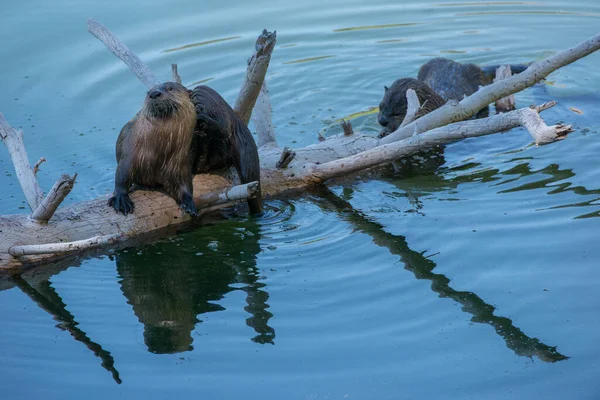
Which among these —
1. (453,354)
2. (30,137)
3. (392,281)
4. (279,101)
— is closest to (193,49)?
(279,101)

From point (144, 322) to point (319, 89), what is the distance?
17.3ft

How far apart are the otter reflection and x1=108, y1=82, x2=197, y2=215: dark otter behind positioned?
376mm

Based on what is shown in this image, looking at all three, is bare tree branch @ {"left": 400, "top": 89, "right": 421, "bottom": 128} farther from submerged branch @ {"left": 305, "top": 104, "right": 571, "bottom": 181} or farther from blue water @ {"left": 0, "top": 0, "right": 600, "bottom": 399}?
submerged branch @ {"left": 305, "top": 104, "right": 571, "bottom": 181}

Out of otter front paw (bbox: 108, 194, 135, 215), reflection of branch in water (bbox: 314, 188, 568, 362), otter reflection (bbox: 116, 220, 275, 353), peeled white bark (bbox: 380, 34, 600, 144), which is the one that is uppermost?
peeled white bark (bbox: 380, 34, 600, 144)

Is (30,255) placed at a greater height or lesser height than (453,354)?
greater

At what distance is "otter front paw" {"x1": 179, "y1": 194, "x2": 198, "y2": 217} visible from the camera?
6.28 m

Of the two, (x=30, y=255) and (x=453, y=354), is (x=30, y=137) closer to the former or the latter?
(x=30, y=255)

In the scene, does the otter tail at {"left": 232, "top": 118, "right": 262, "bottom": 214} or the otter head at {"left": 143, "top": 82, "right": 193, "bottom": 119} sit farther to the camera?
the otter tail at {"left": 232, "top": 118, "right": 262, "bottom": 214}

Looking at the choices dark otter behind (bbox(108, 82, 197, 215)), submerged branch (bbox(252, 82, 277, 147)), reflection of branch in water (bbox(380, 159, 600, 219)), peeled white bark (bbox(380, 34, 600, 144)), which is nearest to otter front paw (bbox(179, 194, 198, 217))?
dark otter behind (bbox(108, 82, 197, 215))

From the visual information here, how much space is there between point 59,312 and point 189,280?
2.96ft

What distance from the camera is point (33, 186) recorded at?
627cm

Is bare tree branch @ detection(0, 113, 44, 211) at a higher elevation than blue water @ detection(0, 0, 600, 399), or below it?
higher

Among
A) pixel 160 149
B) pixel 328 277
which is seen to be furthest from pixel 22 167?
pixel 328 277

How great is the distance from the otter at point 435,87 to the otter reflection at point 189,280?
8.55 feet
